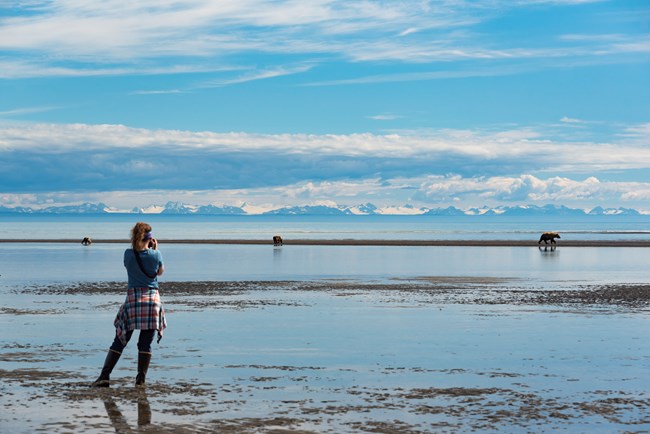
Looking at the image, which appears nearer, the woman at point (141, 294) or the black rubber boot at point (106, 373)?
the black rubber boot at point (106, 373)

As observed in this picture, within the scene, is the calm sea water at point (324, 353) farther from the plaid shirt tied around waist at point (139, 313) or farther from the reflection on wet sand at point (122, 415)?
the plaid shirt tied around waist at point (139, 313)

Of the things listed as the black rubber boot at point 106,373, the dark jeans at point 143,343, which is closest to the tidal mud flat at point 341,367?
the black rubber boot at point 106,373

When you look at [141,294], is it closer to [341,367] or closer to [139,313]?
[139,313]

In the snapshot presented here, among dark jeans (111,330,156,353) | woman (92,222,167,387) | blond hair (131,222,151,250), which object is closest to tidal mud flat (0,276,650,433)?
dark jeans (111,330,156,353)

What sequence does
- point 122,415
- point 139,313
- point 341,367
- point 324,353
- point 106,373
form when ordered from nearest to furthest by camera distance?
point 122,415, point 106,373, point 139,313, point 341,367, point 324,353

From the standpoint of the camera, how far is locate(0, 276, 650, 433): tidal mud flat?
1135 centimetres

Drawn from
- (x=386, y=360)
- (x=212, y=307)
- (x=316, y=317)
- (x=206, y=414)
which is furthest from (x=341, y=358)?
(x=212, y=307)

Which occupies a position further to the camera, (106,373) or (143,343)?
(143,343)

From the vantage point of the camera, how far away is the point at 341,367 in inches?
608

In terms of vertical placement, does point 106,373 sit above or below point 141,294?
below

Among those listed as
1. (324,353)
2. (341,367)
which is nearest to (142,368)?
(341,367)

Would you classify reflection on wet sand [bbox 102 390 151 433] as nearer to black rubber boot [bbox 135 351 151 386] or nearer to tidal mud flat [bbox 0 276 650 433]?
tidal mud flat [bbox 0 276 650 433]

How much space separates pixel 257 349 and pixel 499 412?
6.64 meters

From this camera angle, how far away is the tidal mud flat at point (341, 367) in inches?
447
